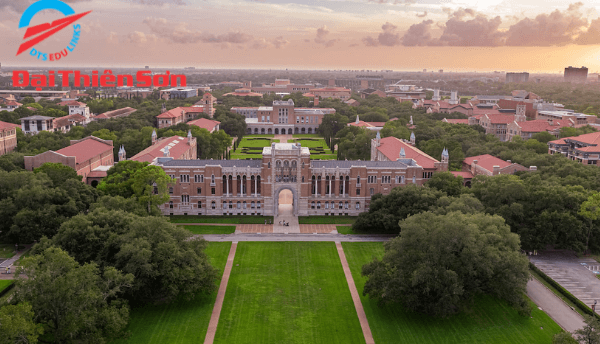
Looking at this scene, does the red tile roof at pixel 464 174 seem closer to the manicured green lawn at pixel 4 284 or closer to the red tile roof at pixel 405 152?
the red tile roof at pixel 405 152

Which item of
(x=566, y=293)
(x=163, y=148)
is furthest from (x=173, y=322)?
(x=163, y=148)

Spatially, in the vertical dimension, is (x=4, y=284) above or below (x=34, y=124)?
below

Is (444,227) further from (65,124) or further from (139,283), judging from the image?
(65,124)

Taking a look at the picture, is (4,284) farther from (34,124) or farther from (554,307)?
(34,124)

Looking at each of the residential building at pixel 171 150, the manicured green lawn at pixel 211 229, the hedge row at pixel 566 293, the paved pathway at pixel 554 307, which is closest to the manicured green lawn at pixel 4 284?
the manicured green lawn at pixel 211 229

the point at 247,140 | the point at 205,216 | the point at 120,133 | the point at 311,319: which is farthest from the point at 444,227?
the point at 247,140
